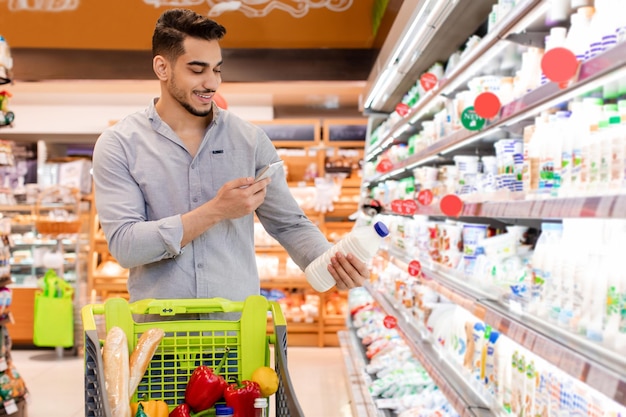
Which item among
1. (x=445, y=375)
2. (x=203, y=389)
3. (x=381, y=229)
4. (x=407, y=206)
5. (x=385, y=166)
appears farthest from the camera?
(x=385, y=166)

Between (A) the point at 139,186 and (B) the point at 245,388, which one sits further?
(A) the point at 139,186

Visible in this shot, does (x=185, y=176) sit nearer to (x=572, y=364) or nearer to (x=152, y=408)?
(x=152, y=408)

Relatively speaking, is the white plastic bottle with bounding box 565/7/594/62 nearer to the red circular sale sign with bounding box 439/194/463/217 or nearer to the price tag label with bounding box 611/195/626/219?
the price tag label with bounding box 611/195/626/219

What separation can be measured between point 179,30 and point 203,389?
955 mm

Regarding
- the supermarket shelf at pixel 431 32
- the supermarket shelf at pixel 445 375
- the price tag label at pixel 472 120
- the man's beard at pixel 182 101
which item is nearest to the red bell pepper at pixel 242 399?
the man's beard at pixel 182 101

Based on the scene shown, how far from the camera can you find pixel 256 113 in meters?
8.54

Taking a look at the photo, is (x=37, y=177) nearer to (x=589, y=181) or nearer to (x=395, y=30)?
(x=395, y=30)

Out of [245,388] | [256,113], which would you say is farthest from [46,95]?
[245,388]

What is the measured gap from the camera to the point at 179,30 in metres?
1.91

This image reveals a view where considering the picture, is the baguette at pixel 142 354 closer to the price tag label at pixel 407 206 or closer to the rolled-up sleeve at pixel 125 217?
the rolled-up sleeve at pixel 125 217

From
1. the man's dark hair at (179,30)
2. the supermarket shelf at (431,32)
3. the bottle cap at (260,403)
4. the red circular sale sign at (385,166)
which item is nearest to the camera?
the bottle cap at (260,403)

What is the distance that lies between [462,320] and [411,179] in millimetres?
1630

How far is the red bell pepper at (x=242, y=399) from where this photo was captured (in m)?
1.46

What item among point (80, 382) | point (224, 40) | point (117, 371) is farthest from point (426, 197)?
point (80, 382)
